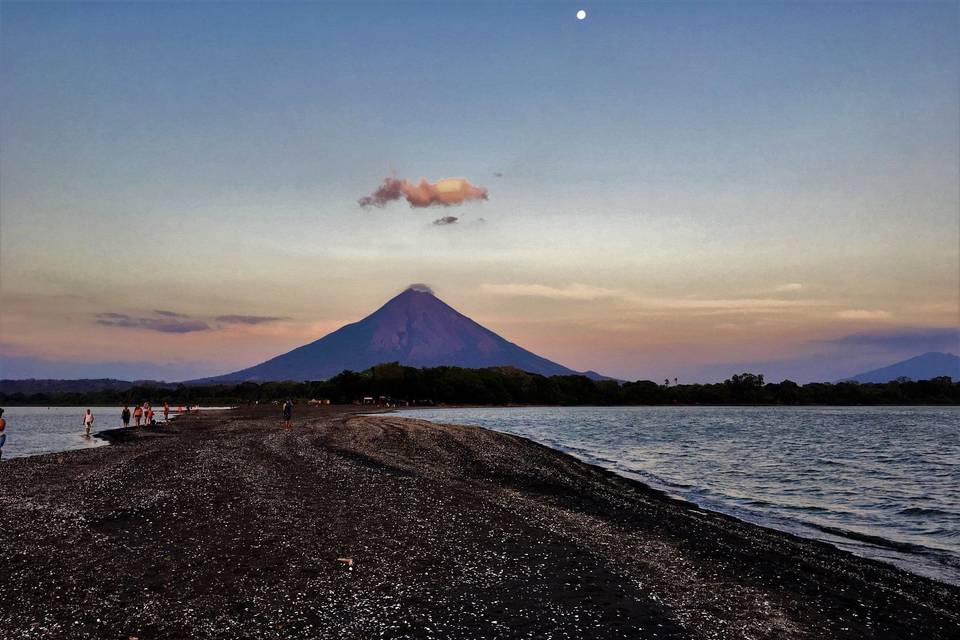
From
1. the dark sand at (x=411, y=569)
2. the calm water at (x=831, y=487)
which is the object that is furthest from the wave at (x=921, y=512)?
the dark sand at (x=411, y=569)

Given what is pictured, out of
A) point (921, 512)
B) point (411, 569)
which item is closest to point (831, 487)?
point (921, 512)

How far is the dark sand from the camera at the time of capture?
10.5 m

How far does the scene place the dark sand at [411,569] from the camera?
10469 millimetres

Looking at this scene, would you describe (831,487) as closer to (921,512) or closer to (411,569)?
(921,512)

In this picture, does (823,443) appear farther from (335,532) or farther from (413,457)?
(335,532)

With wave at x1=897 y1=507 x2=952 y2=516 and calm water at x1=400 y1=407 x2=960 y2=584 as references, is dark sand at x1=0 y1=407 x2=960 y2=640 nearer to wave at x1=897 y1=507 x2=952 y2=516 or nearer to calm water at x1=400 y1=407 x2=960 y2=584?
calm water at x1=400 y1=407 x2=960 y2=584

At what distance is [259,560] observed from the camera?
13945 millimetres

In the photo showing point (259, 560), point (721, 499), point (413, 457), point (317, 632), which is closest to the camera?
point (317, 632)

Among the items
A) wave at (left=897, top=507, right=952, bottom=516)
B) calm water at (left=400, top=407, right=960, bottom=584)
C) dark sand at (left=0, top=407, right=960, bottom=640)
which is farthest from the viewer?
wave at (left=897, top=507, right=952, bottom=516)

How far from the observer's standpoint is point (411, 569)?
533 inches

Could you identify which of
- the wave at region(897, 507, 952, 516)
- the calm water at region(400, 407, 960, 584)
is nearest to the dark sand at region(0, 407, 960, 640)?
the calm water at region(400, 407, 960, 584)

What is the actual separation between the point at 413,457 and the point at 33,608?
28.8 meters

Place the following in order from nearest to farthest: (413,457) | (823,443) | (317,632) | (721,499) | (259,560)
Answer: (317,632) < (259,560) < (721,499) < (413,457) < (823,443)

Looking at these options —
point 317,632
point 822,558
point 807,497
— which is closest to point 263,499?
point 317,632
